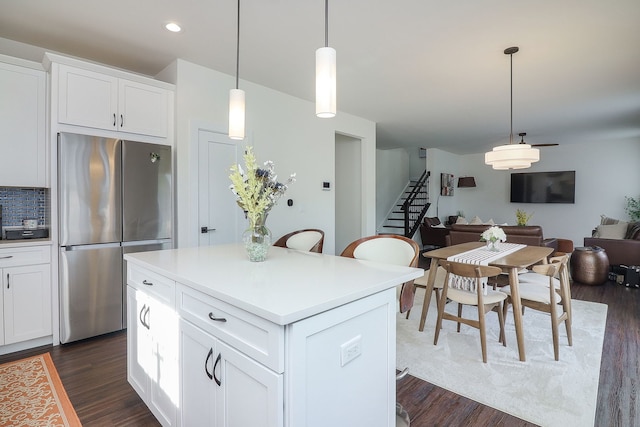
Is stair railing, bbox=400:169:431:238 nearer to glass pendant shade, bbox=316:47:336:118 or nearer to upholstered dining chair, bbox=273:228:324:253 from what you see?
upholstered dining chair, bbox=273:228:324:253

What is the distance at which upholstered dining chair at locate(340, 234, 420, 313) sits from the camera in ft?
7.18

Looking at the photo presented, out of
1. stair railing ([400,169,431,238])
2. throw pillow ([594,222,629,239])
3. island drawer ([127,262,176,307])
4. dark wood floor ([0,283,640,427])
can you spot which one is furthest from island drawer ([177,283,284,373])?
stair railing ([400,169,431,238])

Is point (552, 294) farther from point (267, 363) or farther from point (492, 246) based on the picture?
point (267, 363)

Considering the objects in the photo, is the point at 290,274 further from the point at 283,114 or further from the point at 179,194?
the point at 283,114

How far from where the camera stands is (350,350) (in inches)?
47.8

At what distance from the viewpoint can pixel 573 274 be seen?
5008mm

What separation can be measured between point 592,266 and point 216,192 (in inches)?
209

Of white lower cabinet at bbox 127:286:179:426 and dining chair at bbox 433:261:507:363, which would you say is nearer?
white lower cabinet at bbox 127:286:179:426

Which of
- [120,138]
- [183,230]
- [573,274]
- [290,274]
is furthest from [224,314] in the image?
[573,274]

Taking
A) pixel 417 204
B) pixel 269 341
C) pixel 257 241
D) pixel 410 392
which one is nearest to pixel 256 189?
pixel 257 241

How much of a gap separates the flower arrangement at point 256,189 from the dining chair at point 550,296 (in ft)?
6.89

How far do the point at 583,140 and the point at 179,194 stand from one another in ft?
29.8

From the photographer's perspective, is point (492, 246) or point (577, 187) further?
point (577, 187)

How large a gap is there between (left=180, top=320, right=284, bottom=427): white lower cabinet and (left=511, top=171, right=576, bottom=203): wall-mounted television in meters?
9.74
